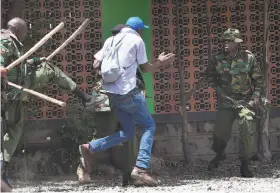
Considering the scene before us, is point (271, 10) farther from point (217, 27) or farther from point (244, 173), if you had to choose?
point (244, 173)

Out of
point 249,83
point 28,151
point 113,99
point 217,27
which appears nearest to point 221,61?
point 249,83

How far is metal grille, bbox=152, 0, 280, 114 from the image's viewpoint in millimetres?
9781

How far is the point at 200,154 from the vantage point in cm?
991

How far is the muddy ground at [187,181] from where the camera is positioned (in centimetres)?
776

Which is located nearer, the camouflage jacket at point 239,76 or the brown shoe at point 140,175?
the brown shoe at point 140,175

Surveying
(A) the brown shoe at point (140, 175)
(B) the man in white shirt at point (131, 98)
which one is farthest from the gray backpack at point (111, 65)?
(A) the brown shoe at point (140, 175)

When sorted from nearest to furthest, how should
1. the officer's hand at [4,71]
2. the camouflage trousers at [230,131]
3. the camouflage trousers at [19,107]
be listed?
the officer's hand at [4,71]
the camouflage trousers at [19,107]
the camouflage trousers at [230,131]

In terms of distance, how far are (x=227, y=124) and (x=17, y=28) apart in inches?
118

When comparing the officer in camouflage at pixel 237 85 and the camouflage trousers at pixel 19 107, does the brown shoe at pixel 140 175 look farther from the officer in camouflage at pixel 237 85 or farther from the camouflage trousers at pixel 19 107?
the officer in camouflage at pixel 237 85

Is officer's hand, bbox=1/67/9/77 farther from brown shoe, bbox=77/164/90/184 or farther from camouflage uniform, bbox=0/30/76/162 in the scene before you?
brown shoe, bbox=77/164/90/184

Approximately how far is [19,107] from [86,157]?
0.99 metres

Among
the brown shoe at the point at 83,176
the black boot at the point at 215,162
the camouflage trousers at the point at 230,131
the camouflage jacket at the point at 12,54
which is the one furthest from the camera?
the black boot at the point at 215,162

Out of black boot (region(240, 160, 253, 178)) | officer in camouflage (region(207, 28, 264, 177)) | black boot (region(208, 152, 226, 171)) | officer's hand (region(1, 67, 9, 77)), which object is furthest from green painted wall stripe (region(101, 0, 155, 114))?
officer's hand (region(1, 67, 9, 77))

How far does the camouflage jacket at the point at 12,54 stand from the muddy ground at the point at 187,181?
1274 mm
